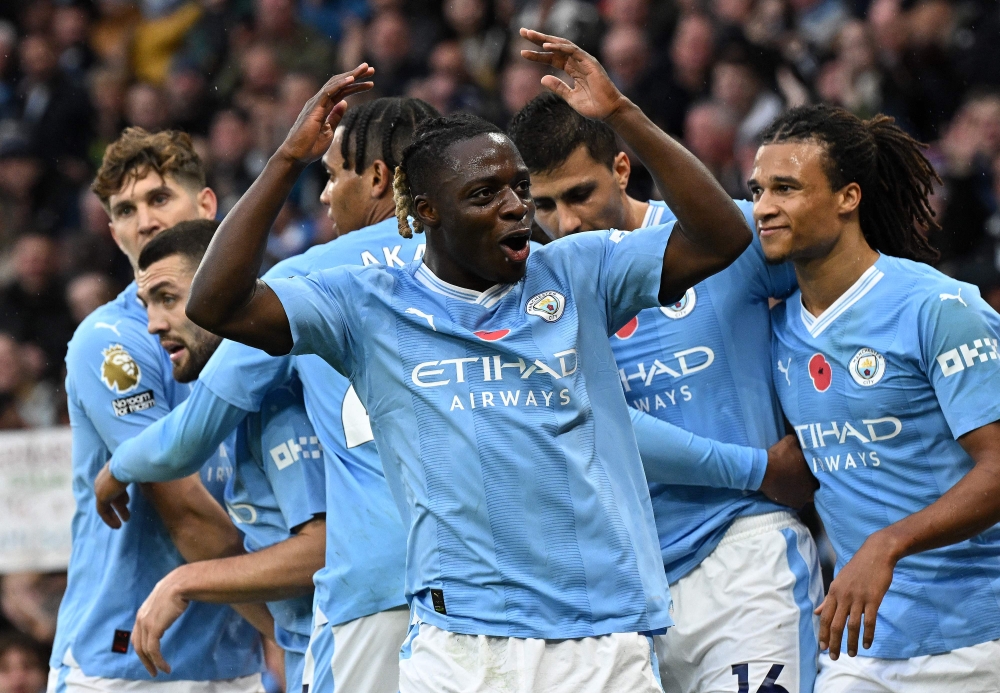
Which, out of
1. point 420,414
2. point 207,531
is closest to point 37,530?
point 207,531

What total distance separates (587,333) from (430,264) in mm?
428

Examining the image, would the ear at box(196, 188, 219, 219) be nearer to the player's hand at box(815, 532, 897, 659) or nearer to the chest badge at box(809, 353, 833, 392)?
the chest badge at box(809, 353, 833, 392)

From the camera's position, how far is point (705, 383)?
12.6 feet

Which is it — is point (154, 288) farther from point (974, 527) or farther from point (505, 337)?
point (974, 527)

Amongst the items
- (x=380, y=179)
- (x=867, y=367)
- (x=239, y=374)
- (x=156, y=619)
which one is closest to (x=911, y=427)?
(x=867, y=367)

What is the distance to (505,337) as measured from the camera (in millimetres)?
2988

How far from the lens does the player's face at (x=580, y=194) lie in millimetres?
4191

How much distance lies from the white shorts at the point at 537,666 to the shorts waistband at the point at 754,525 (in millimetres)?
948

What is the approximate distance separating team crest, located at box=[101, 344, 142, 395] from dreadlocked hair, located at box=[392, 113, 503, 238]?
1593 millimetres

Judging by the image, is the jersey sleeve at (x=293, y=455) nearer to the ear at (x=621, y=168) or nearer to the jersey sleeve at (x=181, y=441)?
the jersey sleeve at (x=181, y=441)

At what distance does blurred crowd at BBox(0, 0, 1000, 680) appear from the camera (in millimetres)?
7059

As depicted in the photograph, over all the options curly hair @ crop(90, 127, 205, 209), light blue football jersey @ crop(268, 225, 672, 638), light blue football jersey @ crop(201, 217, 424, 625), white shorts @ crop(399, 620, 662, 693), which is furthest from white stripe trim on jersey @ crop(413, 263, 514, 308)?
curly hair @ crop(90, 127, 205, 209)

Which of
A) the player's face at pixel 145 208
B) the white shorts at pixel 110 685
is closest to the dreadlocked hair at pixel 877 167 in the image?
the player's face at pixel 145 208

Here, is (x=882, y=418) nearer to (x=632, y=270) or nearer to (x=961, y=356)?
(x=961, y=356)
